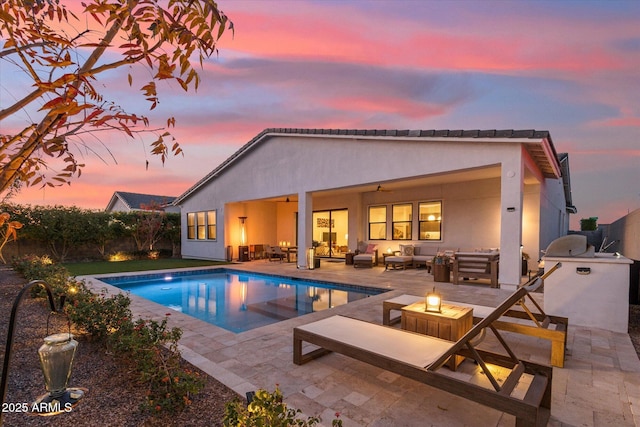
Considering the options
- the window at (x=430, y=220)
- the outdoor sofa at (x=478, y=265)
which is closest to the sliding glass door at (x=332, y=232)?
the window at (x=430, y=220)

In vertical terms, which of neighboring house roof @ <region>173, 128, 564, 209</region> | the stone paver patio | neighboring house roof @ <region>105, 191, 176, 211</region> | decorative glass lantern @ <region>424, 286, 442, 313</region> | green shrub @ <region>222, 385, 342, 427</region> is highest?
neighboring house roof @ <region>173, 128, 564, 209</region>

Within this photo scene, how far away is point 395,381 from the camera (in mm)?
3227

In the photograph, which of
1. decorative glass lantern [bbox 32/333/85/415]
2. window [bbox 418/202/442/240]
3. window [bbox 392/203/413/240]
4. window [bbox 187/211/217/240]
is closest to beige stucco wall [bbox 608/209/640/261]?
window [bbox 418/202/442/240]

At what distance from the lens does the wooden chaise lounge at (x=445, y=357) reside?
2.25 meters

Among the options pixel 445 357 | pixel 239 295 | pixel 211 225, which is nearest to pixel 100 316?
pixel 445 357

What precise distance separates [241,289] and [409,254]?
22.8 feet

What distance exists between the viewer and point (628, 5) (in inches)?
269

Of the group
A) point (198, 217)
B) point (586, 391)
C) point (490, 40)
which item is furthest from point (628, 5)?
point (198, 217)

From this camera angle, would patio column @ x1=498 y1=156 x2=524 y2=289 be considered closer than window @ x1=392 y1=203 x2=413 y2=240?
Yes

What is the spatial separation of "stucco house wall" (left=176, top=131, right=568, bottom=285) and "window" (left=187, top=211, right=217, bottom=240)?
424mm

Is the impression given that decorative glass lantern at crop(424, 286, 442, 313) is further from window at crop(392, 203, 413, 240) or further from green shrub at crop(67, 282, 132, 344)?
window at crop(392, 203, 413, 240)

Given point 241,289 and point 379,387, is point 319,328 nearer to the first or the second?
point 379,387

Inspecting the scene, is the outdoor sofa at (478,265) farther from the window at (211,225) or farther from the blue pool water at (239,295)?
the window at (211,225)

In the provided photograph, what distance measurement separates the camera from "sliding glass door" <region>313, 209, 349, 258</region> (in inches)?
682
